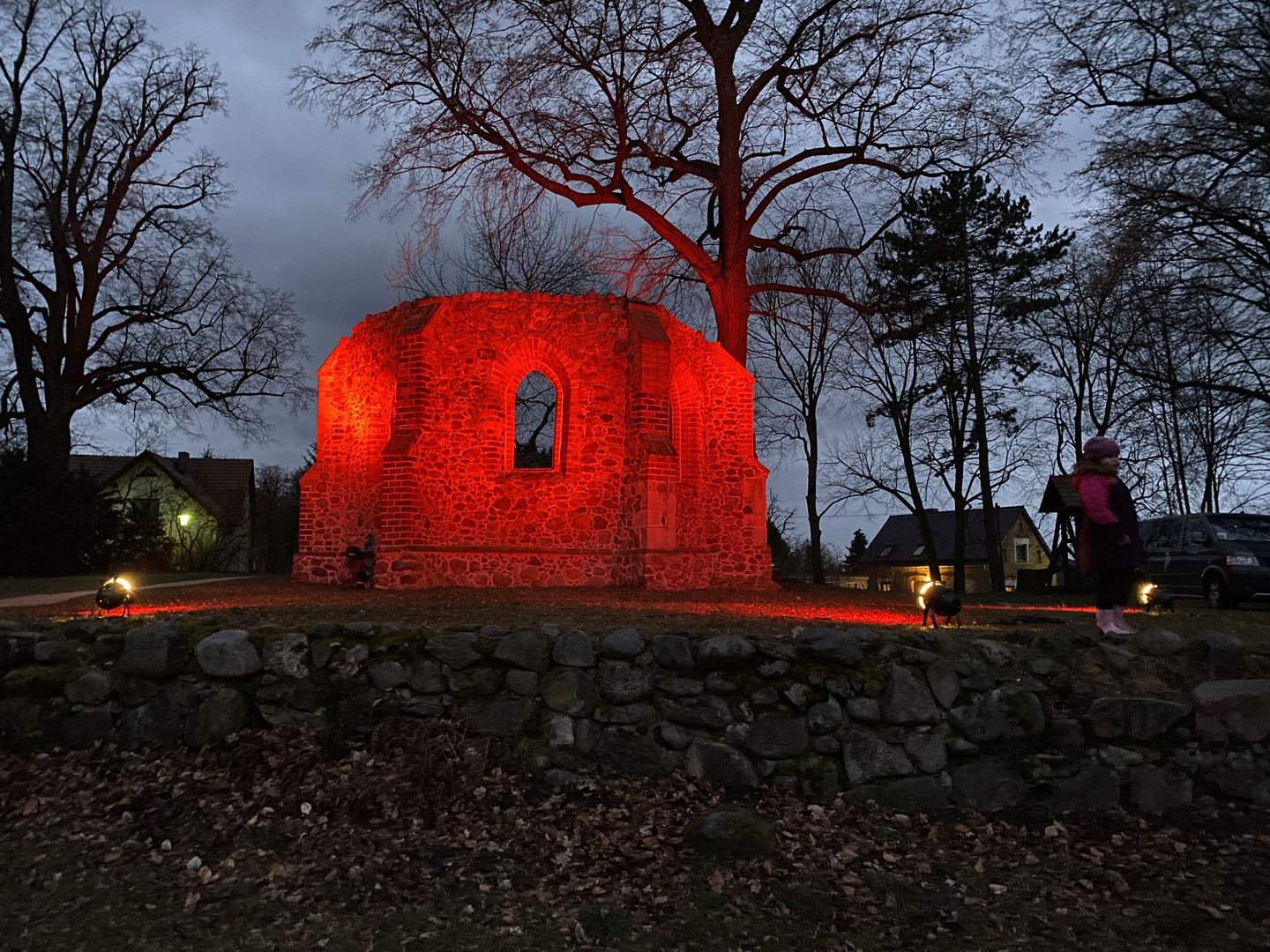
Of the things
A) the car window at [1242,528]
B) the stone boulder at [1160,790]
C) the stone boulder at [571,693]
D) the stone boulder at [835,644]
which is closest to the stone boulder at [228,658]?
the stone boulder at [571,693]

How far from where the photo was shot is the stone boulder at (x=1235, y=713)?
18.2ft

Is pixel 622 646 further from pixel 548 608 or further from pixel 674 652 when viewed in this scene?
pixel 548 608

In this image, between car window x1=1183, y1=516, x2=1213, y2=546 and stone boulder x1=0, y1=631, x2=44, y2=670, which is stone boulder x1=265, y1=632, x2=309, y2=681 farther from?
car window x1=1183, y1=516, x2=1213, y2=546

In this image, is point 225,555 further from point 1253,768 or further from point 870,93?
point 1253,768

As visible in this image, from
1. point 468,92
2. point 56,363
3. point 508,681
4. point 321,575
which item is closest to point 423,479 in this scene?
point 321,575

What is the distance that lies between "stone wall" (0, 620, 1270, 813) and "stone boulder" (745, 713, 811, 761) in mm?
11

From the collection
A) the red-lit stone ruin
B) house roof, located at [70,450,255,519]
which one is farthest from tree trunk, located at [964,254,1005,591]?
house roof, located at [70,450,255,519]

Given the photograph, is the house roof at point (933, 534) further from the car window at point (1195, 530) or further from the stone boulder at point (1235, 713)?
the stone boulder at point (1235, 713)

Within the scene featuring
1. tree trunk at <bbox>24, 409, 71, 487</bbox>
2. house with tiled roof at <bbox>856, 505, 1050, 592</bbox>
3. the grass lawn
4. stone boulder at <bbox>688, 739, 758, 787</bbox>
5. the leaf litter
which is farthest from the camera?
house with tiled roof at <bbox>856, 505, 1050, 592</bbox>

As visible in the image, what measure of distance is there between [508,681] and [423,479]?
883cm

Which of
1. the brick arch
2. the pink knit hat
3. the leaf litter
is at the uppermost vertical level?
the brick arch

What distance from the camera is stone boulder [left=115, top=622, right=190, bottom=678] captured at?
5.84m

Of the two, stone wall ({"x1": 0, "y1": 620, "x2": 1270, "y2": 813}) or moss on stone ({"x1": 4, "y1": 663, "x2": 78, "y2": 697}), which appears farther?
moss on stone ({"x1": 4, "y1": 663, "x2": 78, "y2": 697})

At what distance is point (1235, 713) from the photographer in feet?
18.3
